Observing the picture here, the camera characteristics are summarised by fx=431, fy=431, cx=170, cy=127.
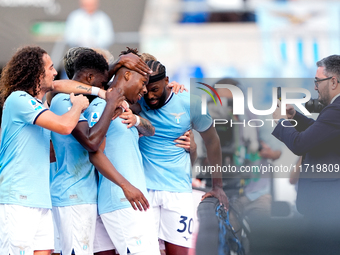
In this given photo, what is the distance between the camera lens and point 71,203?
261 centimetres

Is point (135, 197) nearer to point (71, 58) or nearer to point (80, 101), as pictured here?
point (80, 101)

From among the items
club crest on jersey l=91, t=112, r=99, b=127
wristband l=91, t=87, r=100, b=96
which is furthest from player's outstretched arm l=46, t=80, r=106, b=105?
club crest on jersey l=91, t=112, r=99, b=127

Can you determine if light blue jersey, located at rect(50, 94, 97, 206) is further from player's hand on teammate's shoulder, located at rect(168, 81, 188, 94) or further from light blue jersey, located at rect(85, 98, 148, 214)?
player's hand on teammate's shoulder, located at rect(168, 81, 188, 94)

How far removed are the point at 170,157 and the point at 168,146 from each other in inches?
3.4

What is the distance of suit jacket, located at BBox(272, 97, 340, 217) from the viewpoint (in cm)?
320

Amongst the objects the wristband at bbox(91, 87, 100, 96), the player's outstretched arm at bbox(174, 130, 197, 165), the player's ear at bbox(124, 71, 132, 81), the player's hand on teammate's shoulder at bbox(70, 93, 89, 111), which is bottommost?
the player's outstretched arm at bbox(174, 130, 197, 165)

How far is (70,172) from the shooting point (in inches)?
105

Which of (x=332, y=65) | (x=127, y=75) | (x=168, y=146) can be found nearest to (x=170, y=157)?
(x=168, y=146)

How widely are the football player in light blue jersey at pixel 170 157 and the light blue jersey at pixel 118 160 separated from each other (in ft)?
1.66

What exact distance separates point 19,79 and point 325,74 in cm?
222

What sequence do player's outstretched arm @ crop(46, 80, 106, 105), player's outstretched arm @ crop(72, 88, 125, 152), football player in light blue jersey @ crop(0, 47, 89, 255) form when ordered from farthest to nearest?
1. player's outstretched arm @ crop(46, 80, 106, 105)
2. player's outstretched arm @ crop(72, 88, 125, 152)
3. football player in light blue jersey @ crop(0, 47, 89, 255)

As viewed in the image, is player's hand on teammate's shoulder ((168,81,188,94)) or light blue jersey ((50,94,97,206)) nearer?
light blue jersey ((50,94,97,206))

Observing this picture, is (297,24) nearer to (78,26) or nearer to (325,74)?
(325,74)

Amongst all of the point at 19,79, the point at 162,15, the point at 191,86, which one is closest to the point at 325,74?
the point at 191,86
